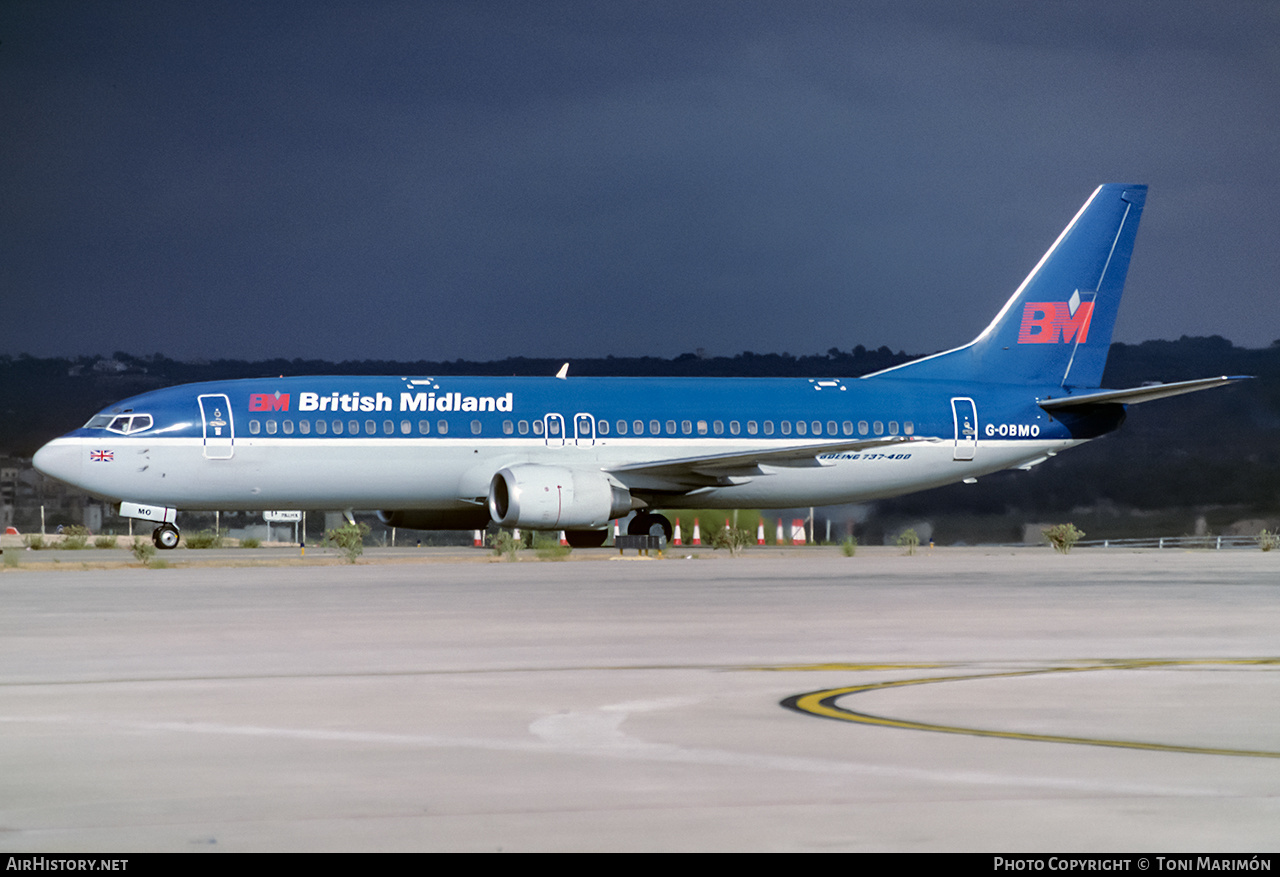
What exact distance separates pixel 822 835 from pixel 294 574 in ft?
73.2

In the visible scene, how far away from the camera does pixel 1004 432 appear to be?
4047 centimetres

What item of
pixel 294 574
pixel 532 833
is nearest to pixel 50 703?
pixel 532 833

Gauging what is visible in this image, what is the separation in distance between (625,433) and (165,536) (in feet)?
34.0

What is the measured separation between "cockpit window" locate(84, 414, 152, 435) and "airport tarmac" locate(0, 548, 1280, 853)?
15.0 m

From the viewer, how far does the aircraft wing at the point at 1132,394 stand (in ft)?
120

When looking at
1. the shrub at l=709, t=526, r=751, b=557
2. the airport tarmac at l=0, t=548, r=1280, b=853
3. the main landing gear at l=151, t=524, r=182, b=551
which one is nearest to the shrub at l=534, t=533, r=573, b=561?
the shrub at l=709, t=526, r=751, b=557

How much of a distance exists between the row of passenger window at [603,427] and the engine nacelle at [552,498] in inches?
55.4

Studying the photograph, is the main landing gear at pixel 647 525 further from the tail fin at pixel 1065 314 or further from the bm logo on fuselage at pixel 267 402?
the bm logo on fuselage at pixel 267 402

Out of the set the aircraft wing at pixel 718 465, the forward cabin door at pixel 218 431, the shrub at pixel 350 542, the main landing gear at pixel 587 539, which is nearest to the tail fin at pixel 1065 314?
the aircraft wing at pixel 718 465

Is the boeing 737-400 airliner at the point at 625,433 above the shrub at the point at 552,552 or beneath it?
above

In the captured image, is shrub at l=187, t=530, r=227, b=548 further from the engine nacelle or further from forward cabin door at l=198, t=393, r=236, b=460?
the engine nacelle

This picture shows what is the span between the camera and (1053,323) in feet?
139

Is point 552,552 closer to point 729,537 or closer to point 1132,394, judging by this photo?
point 729,537

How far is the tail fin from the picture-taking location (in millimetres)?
41844
